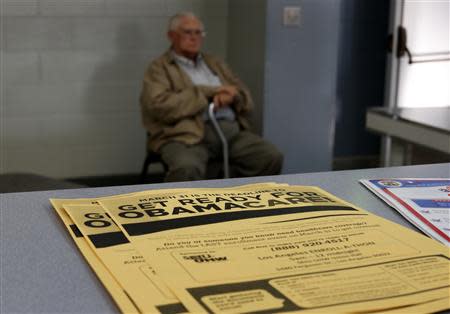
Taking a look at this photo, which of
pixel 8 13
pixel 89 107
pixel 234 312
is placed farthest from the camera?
pixel 89 107

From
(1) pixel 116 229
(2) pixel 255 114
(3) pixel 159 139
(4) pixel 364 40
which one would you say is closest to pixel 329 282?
(1) pixel 116 229

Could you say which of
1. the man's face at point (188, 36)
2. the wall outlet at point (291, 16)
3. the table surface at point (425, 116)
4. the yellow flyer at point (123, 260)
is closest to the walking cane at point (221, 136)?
the man's face at point (188, 36)

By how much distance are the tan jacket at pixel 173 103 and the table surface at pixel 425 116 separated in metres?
1.33

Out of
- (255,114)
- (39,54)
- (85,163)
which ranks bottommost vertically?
(85,163)

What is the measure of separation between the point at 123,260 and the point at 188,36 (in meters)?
3.27

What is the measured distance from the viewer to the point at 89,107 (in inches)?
178

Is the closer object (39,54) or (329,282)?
(329,282)

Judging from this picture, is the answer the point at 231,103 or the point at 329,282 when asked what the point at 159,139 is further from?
the point at 329,282

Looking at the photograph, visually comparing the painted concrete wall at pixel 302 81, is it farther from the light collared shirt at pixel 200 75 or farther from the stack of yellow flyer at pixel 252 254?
the stack of yellow flyer at pixel 252 254

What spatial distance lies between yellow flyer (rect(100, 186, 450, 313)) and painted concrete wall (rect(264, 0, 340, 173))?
3.21 m

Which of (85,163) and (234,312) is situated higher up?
(234,312)

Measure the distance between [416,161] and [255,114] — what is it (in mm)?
1831

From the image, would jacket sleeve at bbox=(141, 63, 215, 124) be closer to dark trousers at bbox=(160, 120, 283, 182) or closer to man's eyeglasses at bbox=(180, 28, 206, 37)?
dark trousers at bbox=(160, 120, 283, 182)

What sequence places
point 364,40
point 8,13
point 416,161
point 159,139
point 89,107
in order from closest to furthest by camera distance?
1. point 416,161
2. point 159,139
3. point 8,13
4. point 89,107
5. point 364,40
